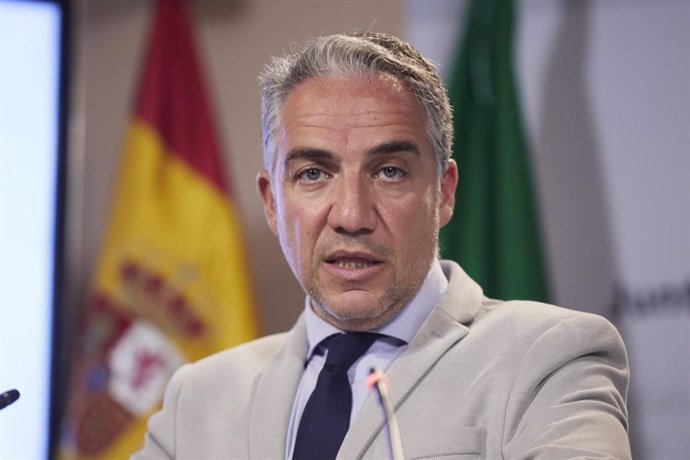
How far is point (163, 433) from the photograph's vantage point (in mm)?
2102

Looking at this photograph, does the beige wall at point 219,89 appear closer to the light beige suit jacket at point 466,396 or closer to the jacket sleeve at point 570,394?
the light beige suit jacket at point 466,396

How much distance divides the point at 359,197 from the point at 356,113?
0.50 ft

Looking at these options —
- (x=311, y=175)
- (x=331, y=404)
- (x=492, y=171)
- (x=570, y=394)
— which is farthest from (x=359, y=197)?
(x=492, y=171)

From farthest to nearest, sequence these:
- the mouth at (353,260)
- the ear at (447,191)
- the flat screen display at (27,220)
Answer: the flat screen display at (27,220) < the ear at (447,191) < the mouth at (353,260)

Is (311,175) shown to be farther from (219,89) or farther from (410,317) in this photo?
(219,89)

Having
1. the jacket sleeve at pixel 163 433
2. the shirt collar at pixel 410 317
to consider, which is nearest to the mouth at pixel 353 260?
the shirt collar at pixel 410 317

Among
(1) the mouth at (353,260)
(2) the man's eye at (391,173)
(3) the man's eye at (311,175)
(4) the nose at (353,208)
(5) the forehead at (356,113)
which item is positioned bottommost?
(1) the mouth at (353,260)

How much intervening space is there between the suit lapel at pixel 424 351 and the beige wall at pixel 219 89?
170 centimetres

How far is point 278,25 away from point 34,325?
1.26m

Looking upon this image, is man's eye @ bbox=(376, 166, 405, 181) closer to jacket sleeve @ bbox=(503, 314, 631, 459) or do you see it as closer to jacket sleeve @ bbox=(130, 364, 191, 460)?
jacket sleeve @ bbox=(503, 314, 631, 459)

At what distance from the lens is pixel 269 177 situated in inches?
83.6

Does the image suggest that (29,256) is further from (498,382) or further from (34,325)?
(498,382)

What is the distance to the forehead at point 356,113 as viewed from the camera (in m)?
1.91

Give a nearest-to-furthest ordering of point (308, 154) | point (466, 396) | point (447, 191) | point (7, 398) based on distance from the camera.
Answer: point (7, 398) < point (466, 396) < point (308, 154) < point (447, 191)
